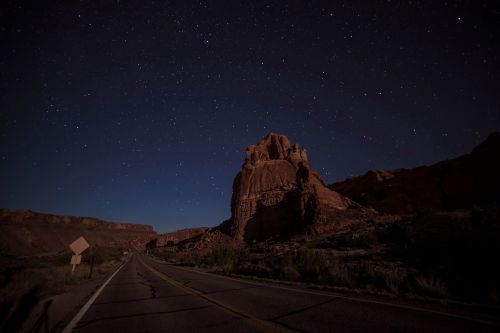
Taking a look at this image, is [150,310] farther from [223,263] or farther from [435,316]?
[223,263]

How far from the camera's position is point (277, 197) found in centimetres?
7494

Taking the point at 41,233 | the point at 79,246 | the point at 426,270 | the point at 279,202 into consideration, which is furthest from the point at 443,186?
the point at 41,233

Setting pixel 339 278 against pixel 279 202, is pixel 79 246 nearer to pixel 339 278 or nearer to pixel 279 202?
pixel 339 278

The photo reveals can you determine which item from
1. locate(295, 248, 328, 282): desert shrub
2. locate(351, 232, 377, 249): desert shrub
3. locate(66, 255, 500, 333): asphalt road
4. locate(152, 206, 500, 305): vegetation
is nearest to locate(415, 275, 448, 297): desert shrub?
locate(152, 206, 500, 305): vegetation

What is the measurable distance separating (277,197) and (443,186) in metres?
44.4

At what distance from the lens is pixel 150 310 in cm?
703

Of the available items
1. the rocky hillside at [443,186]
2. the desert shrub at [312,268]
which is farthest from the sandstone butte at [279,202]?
the desert shrub at [312,268]

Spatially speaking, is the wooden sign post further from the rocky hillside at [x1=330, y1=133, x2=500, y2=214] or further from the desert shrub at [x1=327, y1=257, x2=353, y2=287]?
the rocky hillside at [x1=330, y1=133, x2=500, y2=214]

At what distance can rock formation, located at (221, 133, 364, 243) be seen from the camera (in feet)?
202

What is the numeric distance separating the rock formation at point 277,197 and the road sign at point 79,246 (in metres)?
43.0

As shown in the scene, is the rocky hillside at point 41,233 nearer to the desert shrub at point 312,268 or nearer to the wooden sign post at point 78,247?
the wooden sign post at point 78,247

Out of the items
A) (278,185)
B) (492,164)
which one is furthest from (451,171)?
(278,185)

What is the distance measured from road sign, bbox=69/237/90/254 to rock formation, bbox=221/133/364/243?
43011mm

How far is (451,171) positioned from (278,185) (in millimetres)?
46343
